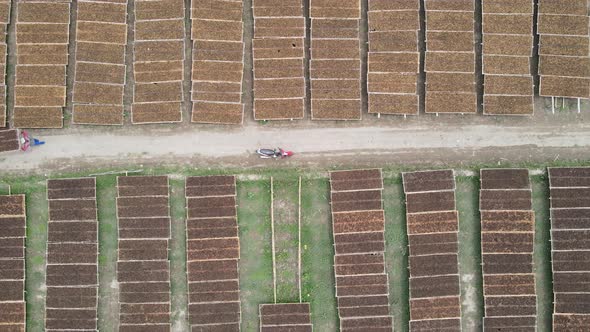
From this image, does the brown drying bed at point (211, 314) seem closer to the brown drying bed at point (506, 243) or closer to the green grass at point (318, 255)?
the green grass at point (318, 255)

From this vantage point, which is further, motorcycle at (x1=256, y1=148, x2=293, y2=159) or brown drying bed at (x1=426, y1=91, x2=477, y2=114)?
brown drying bed at (x1=426, y1=91, x2=477, y2=114)

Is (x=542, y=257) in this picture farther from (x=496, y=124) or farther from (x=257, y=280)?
(x=257, y=280)

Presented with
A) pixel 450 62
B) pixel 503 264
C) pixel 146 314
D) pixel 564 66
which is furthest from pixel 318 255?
pixel 564 66

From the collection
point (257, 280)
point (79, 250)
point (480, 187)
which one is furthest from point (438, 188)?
point (79, 250)

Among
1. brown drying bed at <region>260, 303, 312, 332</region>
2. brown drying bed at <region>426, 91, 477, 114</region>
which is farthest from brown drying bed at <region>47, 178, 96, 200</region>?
brown drying bed at <region>426, 91, 477, 114</region>

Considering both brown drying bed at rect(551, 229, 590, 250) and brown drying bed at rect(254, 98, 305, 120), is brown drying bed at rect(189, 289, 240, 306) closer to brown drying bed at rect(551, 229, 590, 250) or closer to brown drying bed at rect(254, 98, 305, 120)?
brown drying bed at rect(254, 98, 305, 120)

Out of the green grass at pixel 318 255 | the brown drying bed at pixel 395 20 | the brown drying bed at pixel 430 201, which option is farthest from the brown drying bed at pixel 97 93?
the brown drying bed at pixel 430 201
